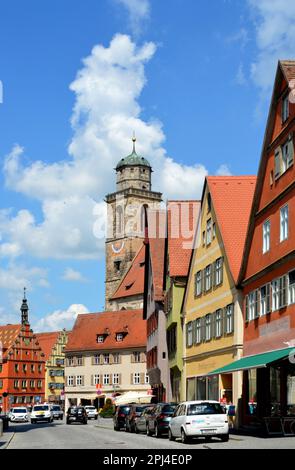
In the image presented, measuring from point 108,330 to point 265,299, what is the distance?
73771 millimetres

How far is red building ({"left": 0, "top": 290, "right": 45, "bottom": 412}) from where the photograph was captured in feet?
437

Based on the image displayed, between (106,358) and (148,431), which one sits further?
(106,358)

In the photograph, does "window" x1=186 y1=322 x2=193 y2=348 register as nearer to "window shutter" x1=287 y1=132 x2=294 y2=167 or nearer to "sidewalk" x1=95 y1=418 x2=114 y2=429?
"sidewalk" x1=95 y1=418 x2=114 y2=429

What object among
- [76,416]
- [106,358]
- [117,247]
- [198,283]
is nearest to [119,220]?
[117,247]

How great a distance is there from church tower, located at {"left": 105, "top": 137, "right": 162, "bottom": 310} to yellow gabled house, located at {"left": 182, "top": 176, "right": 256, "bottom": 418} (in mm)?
83902

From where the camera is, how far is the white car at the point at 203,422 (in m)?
28.7

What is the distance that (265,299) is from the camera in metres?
37.4

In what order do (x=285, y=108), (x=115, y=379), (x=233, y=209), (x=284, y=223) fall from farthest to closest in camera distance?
1. (x=115, y=379)
2. (x=233, y=209)
3. (x=285, y=108)
4. (x=284, y=223)

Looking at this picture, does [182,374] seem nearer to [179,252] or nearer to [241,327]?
[179,252]

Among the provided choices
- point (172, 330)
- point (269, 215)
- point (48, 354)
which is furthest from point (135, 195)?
point (269, 215)

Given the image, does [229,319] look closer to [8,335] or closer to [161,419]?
[161,419]

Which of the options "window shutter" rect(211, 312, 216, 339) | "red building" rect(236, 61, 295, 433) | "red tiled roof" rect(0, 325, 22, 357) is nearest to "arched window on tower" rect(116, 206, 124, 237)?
"red tiled roof" rect(0, 325, 22, 357)
